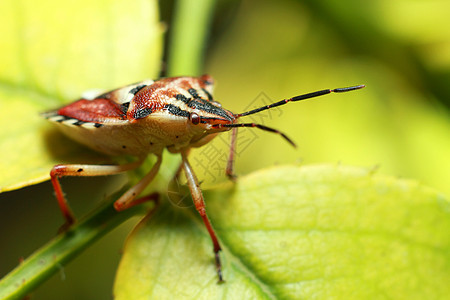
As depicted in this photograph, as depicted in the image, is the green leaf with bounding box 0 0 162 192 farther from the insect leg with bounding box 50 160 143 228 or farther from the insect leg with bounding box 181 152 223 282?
the insect leg with bounding box 181 152 223 282

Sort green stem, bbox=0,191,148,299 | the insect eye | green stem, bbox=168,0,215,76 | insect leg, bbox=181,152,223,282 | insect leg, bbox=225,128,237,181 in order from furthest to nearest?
green stem, bbox=168,0,215,76, insect leg, bbox=225,128,237,181, the insect eye, insect leg, bbox=181,152,223,282, green stem, bbox=0,191,148,299

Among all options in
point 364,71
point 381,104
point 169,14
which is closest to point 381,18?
point 364,71

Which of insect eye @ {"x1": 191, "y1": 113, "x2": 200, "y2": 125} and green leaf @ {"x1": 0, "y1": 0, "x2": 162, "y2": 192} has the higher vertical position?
green leaf @ {"x1": 0, "y1": 0, "x2": 162, "y2": 192}

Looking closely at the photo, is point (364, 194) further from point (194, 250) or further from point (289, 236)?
point (194, 250)

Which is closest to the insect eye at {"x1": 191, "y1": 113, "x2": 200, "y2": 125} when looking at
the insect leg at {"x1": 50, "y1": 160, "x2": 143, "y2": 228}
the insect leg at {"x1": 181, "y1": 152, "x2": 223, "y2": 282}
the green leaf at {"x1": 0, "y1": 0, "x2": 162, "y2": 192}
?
the insect leg at {"x1": 181, "y1": 152, "x2": 223, "y2": 282}

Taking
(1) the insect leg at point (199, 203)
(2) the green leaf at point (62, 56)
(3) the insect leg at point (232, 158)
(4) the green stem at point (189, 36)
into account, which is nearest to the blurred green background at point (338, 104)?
(4) the green stem at point (189, 36)

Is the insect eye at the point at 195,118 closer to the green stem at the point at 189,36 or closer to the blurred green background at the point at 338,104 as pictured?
the green stem at the point at 189,36
